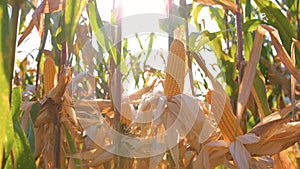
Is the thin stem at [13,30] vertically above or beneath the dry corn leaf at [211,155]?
above

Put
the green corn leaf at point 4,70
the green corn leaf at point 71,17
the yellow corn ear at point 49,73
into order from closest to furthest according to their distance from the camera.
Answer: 1. the green corn leaf at point 4,70
2. the green corn leaf at point 71,17
3. the yellow corn ear at point 49,73

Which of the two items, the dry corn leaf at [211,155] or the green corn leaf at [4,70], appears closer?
the green corn leaf at [4,70]

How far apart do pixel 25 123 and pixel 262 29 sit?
36cm

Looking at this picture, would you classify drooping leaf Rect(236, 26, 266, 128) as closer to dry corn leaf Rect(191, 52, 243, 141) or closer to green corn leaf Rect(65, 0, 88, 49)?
dry corn leaf Rect(191, 52, 243, 141)

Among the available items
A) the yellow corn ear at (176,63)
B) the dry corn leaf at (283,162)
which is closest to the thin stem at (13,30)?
the yellow corn ear at (176,63)

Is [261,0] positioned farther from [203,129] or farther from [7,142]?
[7,142]

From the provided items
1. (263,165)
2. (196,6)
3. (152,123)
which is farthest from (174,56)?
(196,6)

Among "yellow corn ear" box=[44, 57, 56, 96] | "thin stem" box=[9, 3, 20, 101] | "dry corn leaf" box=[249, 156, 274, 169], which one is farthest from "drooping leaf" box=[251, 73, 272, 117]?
"thin stem" box=[9, 3, 20, 101]

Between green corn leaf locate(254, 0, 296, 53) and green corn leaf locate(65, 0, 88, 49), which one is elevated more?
green corn leaf locate(254, 0, 296, 53)

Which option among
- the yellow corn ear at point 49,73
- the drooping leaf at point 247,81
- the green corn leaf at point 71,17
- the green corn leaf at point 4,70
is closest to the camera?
the green corn leaf at point 4,70

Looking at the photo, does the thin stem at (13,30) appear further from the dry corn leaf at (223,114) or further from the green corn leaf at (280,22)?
the green corn leaf at (280,22)

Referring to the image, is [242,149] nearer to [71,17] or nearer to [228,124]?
[228,124]

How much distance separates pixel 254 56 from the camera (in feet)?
2.05

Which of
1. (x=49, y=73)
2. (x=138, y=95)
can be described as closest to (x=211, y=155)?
(x=138, y=95)
